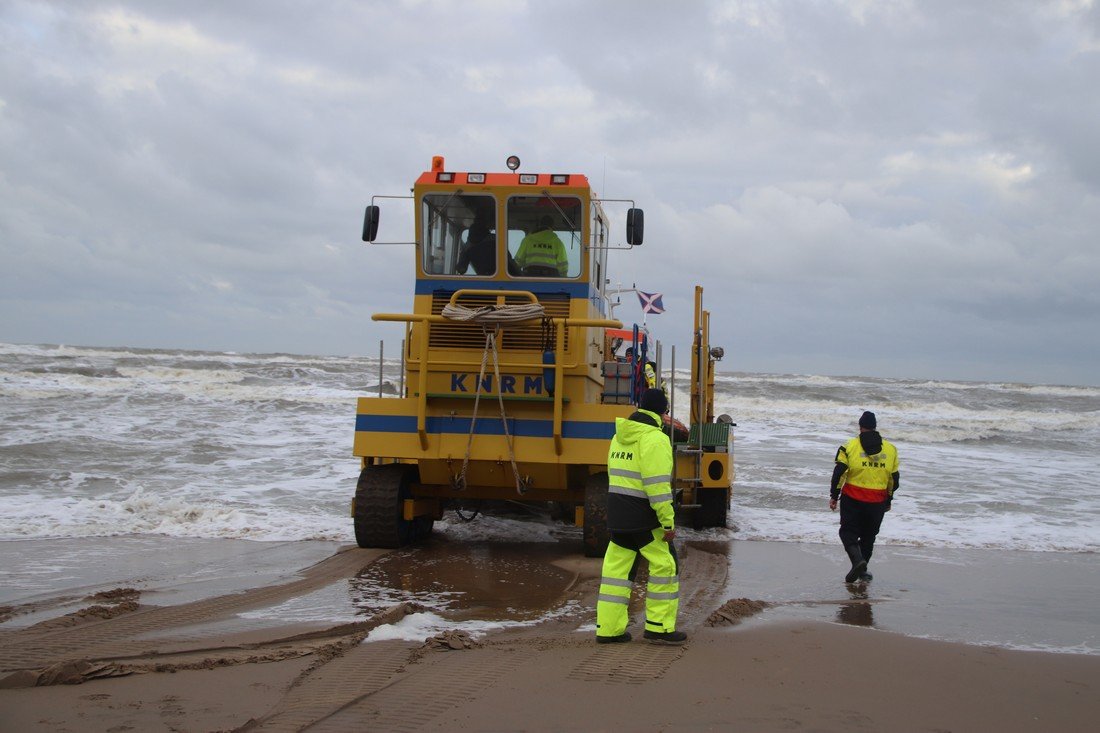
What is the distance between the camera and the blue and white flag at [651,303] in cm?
1318

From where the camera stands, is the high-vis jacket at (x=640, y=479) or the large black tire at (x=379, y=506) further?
the large black tire at (x=379, y=506)

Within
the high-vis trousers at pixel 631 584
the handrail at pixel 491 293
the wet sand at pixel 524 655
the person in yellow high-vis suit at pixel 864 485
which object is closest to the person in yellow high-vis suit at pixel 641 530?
the high-vis trousers at pixel 631 584

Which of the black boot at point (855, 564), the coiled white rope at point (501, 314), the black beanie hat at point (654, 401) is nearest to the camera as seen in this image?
the black beanie hat at point (654, 401)

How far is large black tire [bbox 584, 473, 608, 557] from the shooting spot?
830 centimetres

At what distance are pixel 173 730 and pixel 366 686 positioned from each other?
898 mm

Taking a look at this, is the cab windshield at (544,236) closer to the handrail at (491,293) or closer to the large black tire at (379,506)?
the handrail at (491,293)

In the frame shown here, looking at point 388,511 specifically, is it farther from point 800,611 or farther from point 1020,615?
point 1020,615

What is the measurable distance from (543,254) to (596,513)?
2.45 meters

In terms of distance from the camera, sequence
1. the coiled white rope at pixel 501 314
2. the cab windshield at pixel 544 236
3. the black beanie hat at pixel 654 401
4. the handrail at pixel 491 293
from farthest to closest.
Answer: the cab windshield at pixel 544 236 → the handrail at pixel 491 293 → the coiled white rope at pixel 501 314 → the black beanie hat at pixel 654 401

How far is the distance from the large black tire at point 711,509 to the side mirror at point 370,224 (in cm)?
482

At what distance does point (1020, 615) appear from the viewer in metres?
6.91

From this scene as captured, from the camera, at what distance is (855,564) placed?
794 centimetres

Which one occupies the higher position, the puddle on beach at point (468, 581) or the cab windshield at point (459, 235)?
the cab windshield at point (459, 235)

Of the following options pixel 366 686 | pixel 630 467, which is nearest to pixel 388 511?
pixel 630 467
